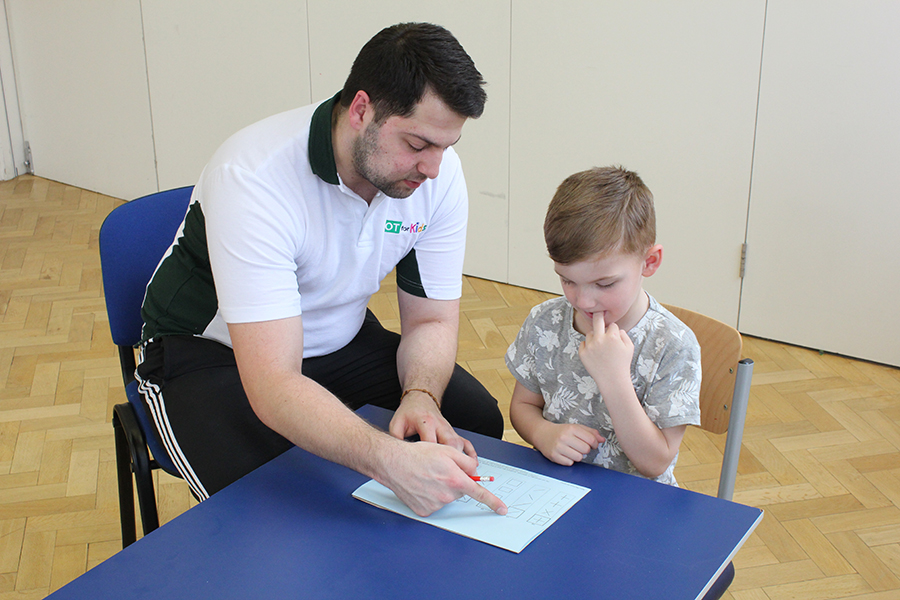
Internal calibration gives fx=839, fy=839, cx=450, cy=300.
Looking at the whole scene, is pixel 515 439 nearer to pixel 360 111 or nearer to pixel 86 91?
pixel 360 111

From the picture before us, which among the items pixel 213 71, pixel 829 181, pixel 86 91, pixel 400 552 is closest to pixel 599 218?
pixel 400 552

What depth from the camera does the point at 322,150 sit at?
5.13ft

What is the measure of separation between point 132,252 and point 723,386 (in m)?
1.25

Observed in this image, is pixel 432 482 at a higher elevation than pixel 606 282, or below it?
below

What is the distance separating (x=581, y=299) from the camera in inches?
54.3

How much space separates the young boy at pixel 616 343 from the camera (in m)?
1.33

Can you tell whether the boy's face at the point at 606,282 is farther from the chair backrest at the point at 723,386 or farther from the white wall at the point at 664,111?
the white wall at the point at 664,111

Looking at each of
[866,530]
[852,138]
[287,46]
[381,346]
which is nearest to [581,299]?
[381,346]

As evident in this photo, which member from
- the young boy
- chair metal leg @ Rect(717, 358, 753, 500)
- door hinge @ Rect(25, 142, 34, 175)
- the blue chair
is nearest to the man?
Answer: the blue chair

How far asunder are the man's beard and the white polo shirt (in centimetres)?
5

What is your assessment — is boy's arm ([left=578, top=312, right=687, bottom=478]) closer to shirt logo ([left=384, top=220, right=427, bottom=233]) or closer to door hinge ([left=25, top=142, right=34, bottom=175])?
shirt logo ([left=384, top=220, right=427, bottom=233])

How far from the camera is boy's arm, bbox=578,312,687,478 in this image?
1.32 meters

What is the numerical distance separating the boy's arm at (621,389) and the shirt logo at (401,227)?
524 mm

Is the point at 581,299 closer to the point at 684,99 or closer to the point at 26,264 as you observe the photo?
the point at 684,99
